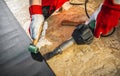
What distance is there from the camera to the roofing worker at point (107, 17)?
0.86 meters

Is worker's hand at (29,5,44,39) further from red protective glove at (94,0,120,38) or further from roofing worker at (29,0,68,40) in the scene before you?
red protective glove at (94,0,120,38)

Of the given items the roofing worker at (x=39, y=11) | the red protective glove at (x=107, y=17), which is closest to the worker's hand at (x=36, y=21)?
the roofing worker at (x=39, y=11)

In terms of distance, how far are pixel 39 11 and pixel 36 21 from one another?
0.07 m

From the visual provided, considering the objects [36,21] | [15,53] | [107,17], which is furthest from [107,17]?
[15,53]

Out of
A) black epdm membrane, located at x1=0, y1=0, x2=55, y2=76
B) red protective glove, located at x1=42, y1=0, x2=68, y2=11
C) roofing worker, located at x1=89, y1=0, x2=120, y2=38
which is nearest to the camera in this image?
roofing worker, located at x1=89, y1=0, x2=120, y2=38

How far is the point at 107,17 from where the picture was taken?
2.92 ft

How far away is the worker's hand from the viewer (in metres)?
1.03

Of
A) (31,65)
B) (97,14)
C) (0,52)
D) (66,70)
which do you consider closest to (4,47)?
(0,52)

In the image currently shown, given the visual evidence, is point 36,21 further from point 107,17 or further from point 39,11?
point 107,17

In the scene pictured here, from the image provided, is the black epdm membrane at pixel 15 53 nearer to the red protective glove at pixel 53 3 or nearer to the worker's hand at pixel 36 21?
the worker's hand at pixel 36 21

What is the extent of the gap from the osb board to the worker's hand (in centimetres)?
7

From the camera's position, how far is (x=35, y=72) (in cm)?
103

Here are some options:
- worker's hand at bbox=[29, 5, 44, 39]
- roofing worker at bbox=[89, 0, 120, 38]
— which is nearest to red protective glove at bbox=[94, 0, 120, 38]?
roofing worker at bbox=[89, 0, 120, 38]

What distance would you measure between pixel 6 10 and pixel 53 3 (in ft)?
1.36
